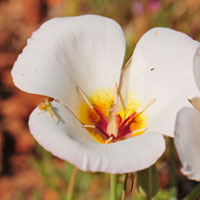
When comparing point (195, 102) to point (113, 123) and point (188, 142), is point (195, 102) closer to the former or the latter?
point (188, 142)

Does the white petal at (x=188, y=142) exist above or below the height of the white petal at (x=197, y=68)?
below

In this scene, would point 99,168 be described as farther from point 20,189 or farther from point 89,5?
point 89,5

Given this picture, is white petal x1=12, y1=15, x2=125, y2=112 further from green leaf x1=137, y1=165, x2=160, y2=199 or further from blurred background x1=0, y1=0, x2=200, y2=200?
blurred background x1=0, y1=0, x2=200, y2=200

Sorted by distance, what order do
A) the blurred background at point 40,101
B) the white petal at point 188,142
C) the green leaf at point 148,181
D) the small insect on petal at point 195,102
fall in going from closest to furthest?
the white petal at point 188,142, the small insect on petal at point 195,102, the green leaf at point 148,181, the blurred background at point 40,101

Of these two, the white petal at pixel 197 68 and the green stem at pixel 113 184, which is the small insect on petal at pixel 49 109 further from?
the white petal at pixel 197 68

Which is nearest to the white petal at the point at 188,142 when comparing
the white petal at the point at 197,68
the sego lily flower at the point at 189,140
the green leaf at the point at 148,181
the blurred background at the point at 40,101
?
the sego lily flower at the point at 189,140

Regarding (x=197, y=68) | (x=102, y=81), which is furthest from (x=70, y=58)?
(x=197, y=68)

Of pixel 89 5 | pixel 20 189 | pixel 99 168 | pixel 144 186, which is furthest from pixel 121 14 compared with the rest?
pixel 99 168
